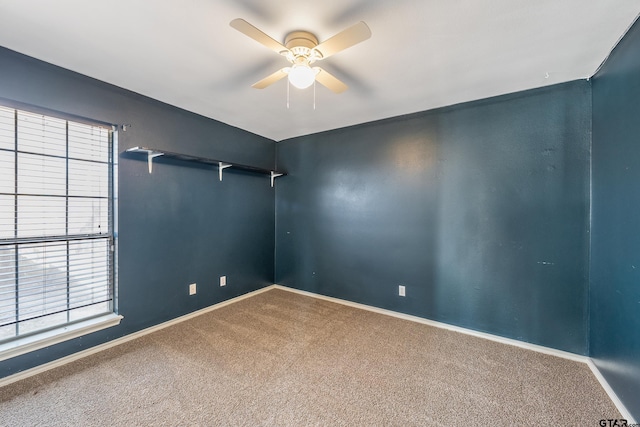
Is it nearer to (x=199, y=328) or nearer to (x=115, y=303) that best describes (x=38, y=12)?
(x=115, y=303)

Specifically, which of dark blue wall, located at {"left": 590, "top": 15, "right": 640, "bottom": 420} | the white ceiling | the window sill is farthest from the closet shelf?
dark blue wall, located at {"left": 590, "top": 15, "right": 640, "bottom": 420}

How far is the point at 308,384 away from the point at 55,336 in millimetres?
2041

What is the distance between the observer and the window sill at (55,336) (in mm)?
1882

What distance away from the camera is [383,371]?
2037mm

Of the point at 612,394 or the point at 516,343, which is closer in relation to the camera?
the point at 612,394

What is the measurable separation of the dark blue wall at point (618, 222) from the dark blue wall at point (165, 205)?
3.60m

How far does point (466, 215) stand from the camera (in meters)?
2.72

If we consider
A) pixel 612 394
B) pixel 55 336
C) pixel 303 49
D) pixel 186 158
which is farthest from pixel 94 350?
pixel 612 394

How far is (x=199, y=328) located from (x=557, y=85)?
13.5ft

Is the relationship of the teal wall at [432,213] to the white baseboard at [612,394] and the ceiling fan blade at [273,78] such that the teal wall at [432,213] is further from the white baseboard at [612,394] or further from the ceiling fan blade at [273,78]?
the ceiling fan blade at [273,78]

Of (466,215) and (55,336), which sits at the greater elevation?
(466,215)

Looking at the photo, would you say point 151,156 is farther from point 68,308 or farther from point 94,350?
point 94,350

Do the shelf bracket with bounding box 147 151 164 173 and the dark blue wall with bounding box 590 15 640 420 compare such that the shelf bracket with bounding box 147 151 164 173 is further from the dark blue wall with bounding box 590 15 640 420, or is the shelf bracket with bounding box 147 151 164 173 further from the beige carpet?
the dark blue wall with bounding box 590 15 640 420

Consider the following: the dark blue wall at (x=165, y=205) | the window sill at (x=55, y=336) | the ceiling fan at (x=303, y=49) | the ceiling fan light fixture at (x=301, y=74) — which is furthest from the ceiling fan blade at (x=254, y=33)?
the window sill at (x=55, y=336)
